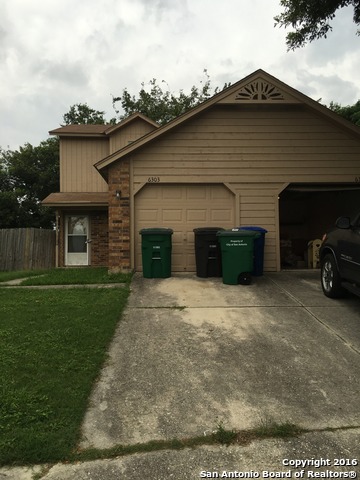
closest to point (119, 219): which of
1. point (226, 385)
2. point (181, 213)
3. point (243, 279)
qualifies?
point (181, 213)

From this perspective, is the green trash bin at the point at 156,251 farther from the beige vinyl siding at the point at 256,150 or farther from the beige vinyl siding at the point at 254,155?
the beige vinyl siding at the point at 256,150

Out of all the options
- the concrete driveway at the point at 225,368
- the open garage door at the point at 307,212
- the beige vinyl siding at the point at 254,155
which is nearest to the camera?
the concrete driveway at the point at 225,368

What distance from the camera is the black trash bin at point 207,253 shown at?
852cm

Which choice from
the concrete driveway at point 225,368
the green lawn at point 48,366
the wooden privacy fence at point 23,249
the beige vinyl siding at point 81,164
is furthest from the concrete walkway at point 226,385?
the wooden privacy fence at point 23,249

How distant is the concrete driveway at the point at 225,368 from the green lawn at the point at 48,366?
0.64 feet

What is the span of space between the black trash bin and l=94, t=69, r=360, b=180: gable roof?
9.08 feet

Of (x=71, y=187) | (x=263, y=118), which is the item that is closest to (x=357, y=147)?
(x=263, y=118)

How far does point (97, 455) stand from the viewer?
104 inches

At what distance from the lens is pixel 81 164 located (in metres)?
15.3

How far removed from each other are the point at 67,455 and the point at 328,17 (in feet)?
30.7

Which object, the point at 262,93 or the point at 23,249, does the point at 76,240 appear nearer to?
the point at 23,249

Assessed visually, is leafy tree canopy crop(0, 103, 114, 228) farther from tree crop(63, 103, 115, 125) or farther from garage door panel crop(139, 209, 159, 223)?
garage door panel crop(139, 209, 159, 223)

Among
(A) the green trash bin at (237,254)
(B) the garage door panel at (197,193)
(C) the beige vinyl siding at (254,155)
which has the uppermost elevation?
(C) the beige vinyl siding at (254,155)

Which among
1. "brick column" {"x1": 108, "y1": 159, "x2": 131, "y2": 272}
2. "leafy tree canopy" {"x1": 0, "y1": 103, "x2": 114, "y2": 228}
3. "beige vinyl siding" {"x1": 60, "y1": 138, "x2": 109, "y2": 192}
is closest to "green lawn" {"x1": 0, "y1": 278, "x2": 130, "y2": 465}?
"brick column" {"x1": 108, "y1": 159, "x2": 131, "y2": 272}
